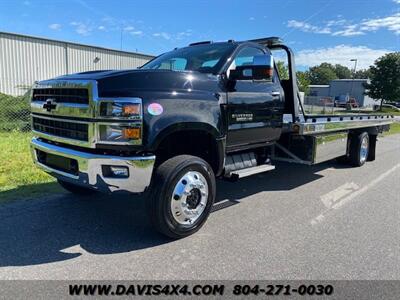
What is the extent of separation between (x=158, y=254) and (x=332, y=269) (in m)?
1.64

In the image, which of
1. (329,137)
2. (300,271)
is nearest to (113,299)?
(300,271)

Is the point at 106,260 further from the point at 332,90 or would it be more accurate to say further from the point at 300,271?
the point at 332,90

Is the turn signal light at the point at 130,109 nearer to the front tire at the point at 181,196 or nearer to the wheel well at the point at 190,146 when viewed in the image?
the wheel well at the point at 190,146

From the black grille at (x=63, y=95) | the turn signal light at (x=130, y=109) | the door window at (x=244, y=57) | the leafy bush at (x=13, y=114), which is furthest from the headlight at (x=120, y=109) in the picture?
the leafy bush at (x=13, y=114)

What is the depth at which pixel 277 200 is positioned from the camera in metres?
5.68

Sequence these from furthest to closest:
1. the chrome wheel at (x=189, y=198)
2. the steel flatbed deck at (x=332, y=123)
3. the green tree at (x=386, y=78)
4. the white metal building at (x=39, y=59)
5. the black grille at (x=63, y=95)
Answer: the green tree at (x=386, y=78) → the white metal building at (x=39, y=59) → the steel flatbed deck at (x=332, y=123) → the chrome wheel at (x=189, y=198) → the black grille at (x=63, y=95)

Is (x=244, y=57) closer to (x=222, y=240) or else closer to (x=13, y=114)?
(x=222, y=240)

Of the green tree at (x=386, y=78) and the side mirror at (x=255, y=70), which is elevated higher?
the green tree at (x=386, y=78)

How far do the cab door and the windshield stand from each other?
0.63 feet

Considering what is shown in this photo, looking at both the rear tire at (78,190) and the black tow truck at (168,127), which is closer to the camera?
the black tow truck at (168,127)

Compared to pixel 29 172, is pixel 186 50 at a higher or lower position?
higher

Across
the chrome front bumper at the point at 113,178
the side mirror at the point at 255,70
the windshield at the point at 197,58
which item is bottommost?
the chrome front bumper at the point at 113,178

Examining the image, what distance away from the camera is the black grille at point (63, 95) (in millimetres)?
3732

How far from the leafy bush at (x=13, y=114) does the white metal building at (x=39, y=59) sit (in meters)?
4.46
